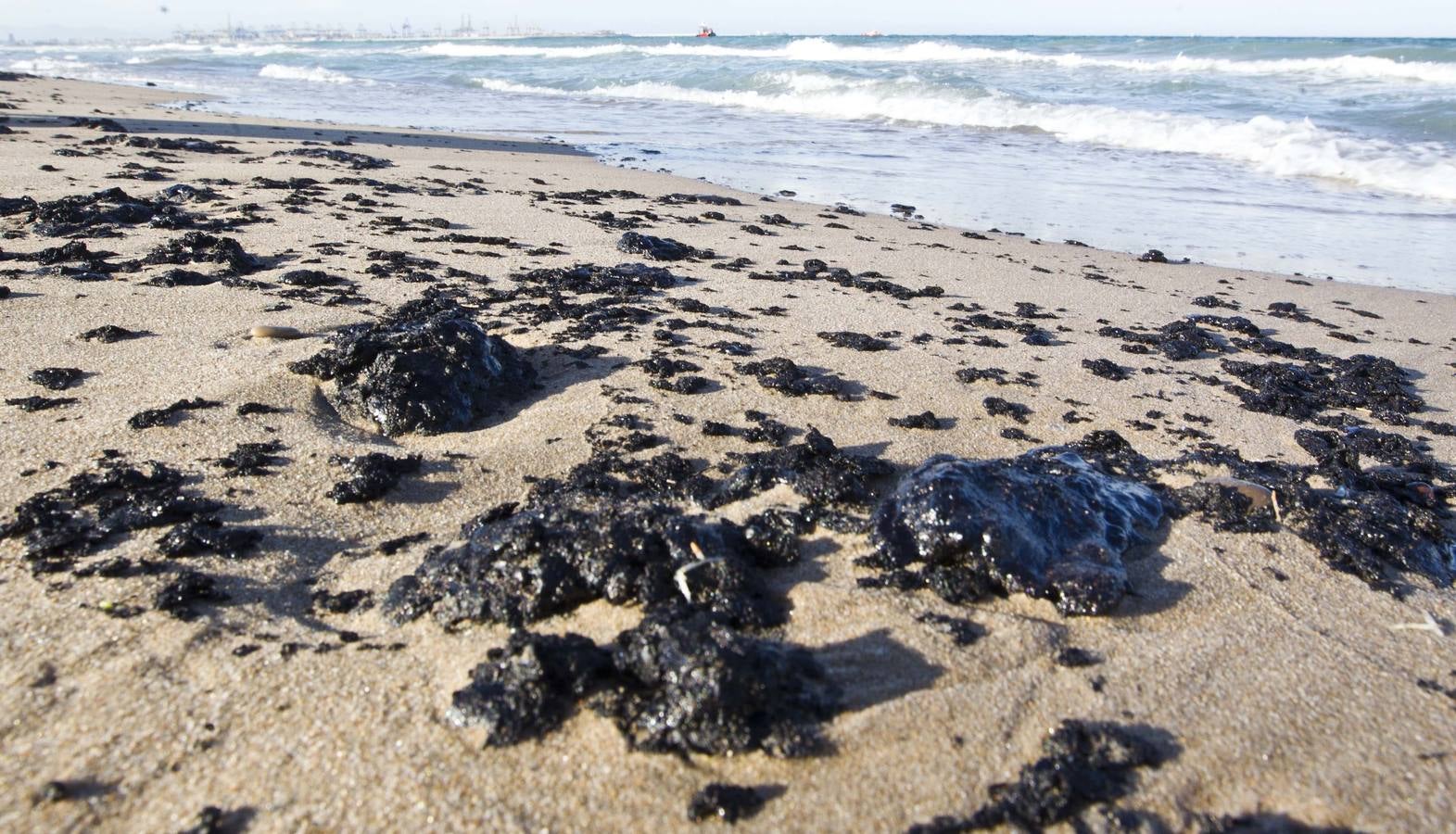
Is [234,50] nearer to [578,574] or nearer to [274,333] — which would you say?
[274,333]

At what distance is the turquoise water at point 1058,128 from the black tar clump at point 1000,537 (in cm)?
557

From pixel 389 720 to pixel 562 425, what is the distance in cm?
172

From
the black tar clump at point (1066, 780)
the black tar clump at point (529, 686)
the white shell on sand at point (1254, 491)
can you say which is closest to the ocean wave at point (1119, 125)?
the white shell on sand at point (1254, 491)

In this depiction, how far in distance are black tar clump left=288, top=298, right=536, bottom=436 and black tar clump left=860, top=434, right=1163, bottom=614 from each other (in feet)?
6.03

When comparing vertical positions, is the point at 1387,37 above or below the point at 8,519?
above

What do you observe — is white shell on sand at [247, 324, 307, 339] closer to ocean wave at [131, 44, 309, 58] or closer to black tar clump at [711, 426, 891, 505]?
black tar clump at [711, 426, 891, 505]

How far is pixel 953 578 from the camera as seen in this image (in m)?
2.69

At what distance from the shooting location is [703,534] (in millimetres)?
2666

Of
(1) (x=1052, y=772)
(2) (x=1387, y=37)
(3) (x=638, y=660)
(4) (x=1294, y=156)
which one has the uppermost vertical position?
(2) (x=1387, y=37)

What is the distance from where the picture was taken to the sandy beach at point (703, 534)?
202cm

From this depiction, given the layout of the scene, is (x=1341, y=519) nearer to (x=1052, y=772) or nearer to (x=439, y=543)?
(x=1052, y=772)

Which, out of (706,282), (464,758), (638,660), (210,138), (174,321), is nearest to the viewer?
(464,758)

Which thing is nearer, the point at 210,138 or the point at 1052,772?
the point at 1052,772

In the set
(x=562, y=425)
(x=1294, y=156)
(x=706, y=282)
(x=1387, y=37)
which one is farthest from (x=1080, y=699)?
(x=1387, y=37)
